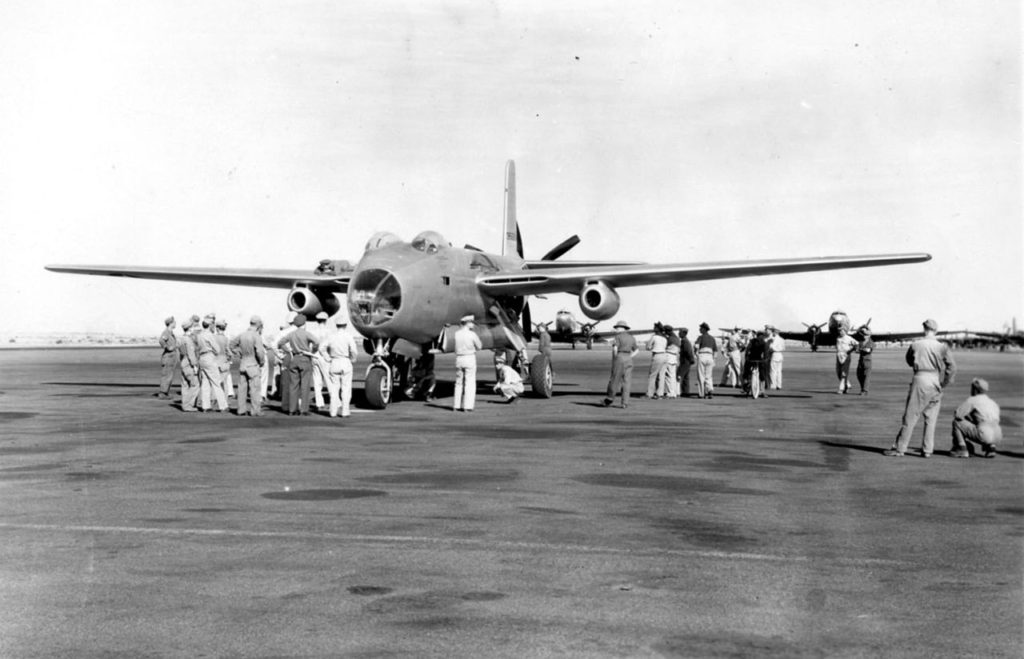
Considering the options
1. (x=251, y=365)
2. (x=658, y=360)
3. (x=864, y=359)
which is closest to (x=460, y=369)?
(x=251, y=365)

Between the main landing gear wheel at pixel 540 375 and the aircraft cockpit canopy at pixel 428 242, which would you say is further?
the main landing gear wheel at pixel 540 375

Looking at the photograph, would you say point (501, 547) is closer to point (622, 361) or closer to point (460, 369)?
point (460, 369)

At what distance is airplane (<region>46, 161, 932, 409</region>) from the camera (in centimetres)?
2136

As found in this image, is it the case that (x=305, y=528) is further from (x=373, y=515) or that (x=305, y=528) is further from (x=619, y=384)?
(x=619, y=384)

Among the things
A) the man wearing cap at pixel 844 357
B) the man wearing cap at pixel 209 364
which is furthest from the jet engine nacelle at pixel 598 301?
the man wearing cap at pixel 844 357

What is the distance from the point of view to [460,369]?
21.6 m

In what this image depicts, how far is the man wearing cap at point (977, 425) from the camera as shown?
14.1m

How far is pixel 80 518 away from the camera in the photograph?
877 cm

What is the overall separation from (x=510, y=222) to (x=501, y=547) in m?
29.0

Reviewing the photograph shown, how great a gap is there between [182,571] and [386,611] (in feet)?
5.78

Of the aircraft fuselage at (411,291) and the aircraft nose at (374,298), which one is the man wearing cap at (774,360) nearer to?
the aircraft fuselage at (411,291)

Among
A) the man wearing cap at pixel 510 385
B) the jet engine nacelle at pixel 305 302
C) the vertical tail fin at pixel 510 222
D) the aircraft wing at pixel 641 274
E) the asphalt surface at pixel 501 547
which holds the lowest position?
the asphalt surface at pixel 501 547

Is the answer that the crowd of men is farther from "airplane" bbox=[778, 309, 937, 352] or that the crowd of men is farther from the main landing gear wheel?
"airplane" bbox=[778, 309, 937, 352]

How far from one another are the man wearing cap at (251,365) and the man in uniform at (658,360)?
10.6 m
